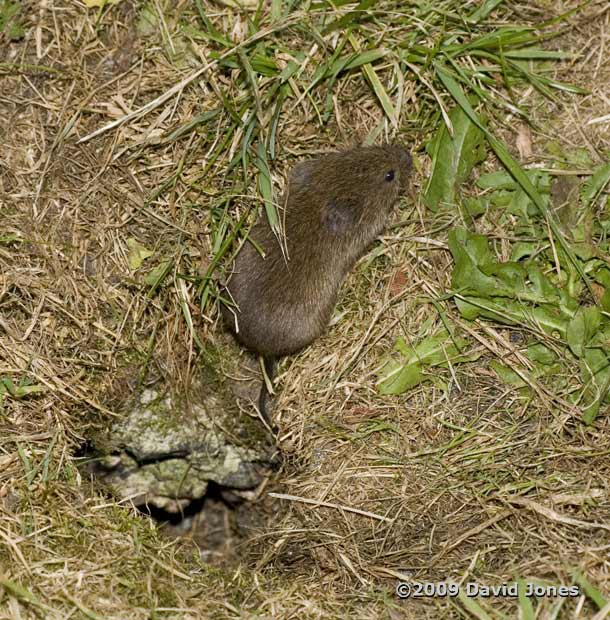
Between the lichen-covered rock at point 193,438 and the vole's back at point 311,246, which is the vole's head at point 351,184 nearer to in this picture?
the vole's back at point 311,246

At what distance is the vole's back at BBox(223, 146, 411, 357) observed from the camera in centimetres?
456

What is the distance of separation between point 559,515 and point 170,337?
243cm

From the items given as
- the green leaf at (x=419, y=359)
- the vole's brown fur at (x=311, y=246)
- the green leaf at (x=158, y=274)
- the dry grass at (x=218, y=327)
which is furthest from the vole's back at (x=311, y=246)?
the green leaf at (x=419, y=359)

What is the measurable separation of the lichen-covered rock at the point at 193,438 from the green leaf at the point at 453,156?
5.07ft

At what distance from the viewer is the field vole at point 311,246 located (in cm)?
456

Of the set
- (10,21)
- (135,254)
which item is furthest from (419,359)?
(10,21)

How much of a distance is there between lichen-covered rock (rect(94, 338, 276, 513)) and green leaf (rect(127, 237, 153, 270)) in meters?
0.65

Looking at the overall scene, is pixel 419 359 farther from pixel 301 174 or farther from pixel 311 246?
pixel 301 174

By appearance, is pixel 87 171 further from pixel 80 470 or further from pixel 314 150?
pixel 80 470

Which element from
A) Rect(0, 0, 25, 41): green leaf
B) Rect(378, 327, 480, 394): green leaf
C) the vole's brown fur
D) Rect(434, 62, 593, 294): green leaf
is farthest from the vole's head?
Rect(0, 0, 25, 41): green leaf

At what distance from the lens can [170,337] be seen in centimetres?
486

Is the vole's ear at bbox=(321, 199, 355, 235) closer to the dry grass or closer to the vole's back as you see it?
the vole's back

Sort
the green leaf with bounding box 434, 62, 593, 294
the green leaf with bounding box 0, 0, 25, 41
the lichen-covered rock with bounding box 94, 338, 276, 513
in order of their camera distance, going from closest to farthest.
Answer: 1. the green leaf with bounding box 434, 62, 593, 294
2. the green leaf with bounding box 0, 0, 25, 41
3. the lichen-covered rock with bounding box 94, 338, 276, 513

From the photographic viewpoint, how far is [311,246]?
15.3ft
